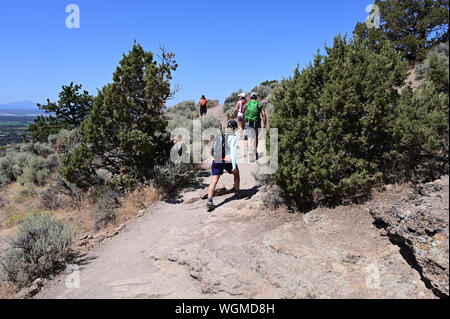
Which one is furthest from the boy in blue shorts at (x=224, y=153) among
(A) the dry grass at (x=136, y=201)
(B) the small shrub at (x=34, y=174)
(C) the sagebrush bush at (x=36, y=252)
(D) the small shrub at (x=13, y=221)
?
(B) the small shrub at (x=34, y=174)

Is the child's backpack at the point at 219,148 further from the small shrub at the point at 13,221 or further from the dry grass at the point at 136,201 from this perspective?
the small shrub at the point at 13,221

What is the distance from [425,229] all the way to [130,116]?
7.04 meters

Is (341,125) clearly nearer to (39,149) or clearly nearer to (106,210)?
(106,210)

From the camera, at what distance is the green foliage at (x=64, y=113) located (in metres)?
18.0

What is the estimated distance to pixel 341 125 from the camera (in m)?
4.32

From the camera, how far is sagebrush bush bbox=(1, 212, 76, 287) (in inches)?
189

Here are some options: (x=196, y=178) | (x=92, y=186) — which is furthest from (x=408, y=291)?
(x=92, y=186)

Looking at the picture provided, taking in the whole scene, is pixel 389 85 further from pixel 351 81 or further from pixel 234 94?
pixel 234 94

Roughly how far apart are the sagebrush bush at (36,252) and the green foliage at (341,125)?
422cm

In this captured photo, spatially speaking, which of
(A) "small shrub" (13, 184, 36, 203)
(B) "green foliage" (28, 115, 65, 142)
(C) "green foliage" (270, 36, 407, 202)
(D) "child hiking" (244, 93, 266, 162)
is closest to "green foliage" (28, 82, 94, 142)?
(B) "green foliage" (28, 115, 65, 142)

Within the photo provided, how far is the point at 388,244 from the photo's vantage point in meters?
3.46

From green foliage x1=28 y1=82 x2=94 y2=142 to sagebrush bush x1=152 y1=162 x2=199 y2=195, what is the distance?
501 inches
